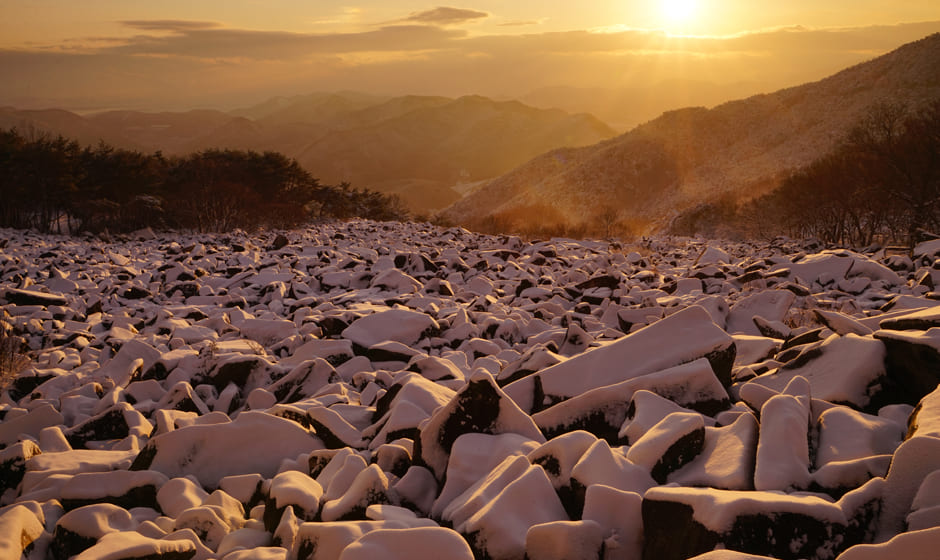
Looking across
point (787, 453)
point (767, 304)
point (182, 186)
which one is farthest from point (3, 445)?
point (182, 186)

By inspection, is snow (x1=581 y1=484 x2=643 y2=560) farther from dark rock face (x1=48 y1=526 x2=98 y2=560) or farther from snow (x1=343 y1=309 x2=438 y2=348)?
snow (x1=343 y1=309 x2=438 y2=348)

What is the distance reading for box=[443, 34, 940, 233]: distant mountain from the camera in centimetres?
5662

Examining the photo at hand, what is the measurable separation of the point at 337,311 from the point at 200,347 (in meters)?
1.50

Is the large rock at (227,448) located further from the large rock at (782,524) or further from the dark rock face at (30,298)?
the dark rock face at (30,298)

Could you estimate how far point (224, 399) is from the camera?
426 centimetres

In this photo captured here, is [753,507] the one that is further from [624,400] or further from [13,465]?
[13,465]

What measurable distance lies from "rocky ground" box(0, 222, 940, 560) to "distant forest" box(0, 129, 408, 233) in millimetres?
19786

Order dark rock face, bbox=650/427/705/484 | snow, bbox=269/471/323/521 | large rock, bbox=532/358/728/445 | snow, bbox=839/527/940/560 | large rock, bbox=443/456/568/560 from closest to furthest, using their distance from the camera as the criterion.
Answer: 1. snow, bbox=839/527/940/560
2. large rock, bbox=443/456/568/560
3. dark rock face, bbox=650/427/705/484
4. snow, bbox=269/471/323/521
5. large rock, bbox=532/358/728/445

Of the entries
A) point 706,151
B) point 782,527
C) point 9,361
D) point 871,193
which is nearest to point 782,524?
point 782,527

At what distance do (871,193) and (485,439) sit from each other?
75.1 feet

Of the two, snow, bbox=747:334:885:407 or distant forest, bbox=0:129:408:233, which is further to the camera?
distant forest, bbox=0:129:408:233

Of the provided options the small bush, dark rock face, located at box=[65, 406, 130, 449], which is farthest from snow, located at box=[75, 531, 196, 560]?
the small bush

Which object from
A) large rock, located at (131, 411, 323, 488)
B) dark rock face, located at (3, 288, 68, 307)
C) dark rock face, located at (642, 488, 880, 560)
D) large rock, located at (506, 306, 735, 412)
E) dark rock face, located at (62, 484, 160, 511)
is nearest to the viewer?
dark rock face, located at (642, 488, 880, 560)

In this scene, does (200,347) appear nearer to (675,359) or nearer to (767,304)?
(675,359)
